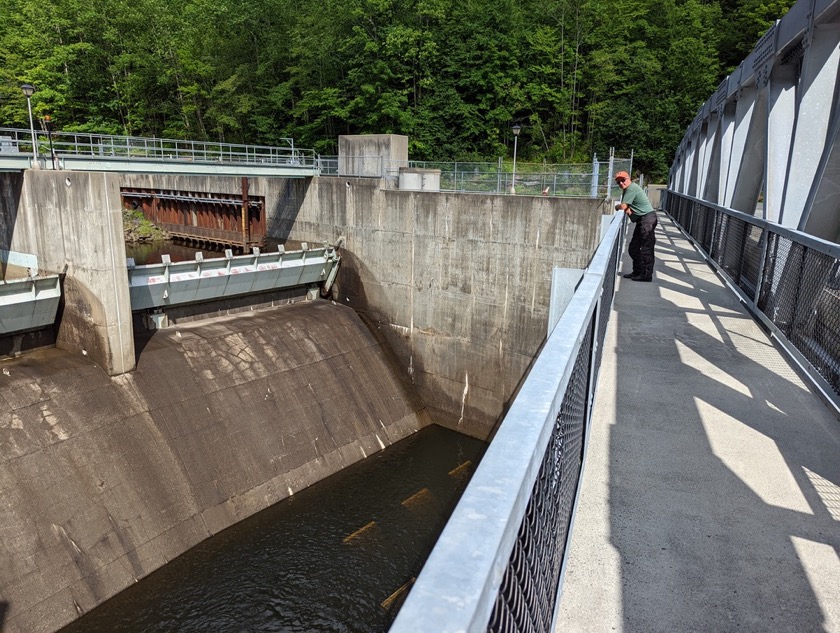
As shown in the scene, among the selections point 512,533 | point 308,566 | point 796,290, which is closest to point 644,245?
point 796,290

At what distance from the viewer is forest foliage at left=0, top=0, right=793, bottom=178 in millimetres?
35094

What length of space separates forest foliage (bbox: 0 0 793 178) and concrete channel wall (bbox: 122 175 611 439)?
16.9 metres

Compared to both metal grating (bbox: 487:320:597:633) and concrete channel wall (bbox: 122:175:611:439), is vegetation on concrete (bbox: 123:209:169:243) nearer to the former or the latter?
concrete channel wall (bbox: 122:175:611:439)

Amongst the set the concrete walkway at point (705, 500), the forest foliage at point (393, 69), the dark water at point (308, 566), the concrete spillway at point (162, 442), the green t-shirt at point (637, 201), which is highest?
the forest foliage at point (393, 69)

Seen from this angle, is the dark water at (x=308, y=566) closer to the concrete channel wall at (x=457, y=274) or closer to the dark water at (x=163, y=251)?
the concrete channel wall at (x=457, y=274)

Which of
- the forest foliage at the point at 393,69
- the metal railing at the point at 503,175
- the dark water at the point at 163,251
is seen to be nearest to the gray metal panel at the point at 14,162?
the metal railing at the point at 503,175

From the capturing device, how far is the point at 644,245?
301 inches

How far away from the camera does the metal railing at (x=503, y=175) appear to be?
15.2 meters

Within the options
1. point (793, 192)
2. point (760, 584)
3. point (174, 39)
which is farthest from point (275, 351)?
point (174, 39)

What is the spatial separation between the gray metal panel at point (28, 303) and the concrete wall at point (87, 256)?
0.89 feet

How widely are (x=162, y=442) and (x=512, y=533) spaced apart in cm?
1268

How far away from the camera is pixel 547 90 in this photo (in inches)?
1476

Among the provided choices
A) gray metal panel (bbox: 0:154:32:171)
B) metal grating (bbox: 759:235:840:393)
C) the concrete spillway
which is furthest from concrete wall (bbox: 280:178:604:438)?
metal grating (bbox: 759:235:840:393)

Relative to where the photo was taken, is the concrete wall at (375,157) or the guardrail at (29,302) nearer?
the guardrail at (29,302)
